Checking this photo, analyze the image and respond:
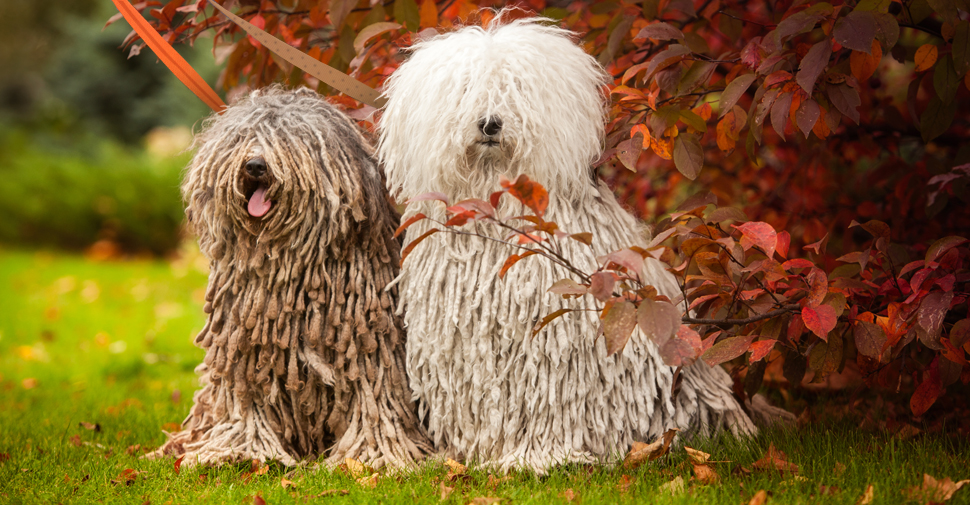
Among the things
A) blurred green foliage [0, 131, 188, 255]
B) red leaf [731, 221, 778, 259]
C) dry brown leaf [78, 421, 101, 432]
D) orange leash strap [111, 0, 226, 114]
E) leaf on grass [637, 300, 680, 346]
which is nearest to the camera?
leaf on grass [637, 300, 680, 346]

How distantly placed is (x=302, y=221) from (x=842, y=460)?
1885 millimetres

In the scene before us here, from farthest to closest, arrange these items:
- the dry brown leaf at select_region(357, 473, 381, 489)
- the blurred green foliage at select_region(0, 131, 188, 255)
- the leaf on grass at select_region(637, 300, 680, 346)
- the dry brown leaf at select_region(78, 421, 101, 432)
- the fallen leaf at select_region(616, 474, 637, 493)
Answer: the blurred green foliage at select_region(0, 131, 188, 255)
the dry brown leaf at select_region(78, 421, 101, 432)
the dry brown leaf at select_region(357, 473, 381, 489)
the fallen leaf at select_region(616, 474, 637, 493)
the leaf on grass at select_region(637, 300, 680, 346)

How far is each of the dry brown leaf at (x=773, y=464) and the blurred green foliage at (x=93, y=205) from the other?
26.5 ft

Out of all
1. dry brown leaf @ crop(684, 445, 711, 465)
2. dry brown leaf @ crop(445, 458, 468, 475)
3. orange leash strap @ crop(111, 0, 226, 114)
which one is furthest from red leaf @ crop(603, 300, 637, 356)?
orange leash strap @ crop(111, 0, 226, 114)

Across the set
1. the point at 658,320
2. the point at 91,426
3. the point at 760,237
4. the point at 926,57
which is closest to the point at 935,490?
the point at 760,237

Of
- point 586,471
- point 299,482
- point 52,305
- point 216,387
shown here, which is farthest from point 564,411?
point 52,305

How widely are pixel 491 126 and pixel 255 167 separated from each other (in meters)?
0.76

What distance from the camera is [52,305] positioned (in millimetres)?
6281

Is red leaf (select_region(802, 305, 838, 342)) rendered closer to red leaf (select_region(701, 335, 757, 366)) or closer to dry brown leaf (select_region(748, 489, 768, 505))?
red leaf (select_region(701, 335, 757, 366))

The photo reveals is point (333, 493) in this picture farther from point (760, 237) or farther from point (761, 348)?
point (760, 237)

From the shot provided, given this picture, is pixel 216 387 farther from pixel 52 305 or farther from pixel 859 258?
pixel 52 305

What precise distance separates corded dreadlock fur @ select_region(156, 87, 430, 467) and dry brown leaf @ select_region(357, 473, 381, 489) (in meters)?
0.09

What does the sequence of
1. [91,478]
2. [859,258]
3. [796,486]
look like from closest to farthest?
[796,486] < [859,258] < [91,478]

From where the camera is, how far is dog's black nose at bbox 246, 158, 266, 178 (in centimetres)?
235
